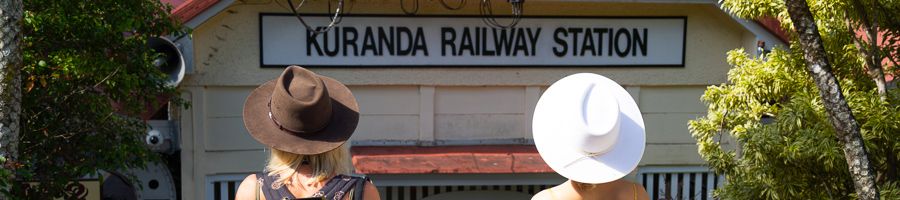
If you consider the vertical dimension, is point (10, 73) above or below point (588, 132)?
above

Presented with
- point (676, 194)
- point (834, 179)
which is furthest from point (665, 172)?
point (834, 179)

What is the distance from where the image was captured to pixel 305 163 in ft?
9.20

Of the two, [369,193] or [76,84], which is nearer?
[369,193]

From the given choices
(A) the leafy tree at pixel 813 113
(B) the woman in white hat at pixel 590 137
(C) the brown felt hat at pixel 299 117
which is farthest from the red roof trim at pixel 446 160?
(B) the woman in white hat at pixel 590 137

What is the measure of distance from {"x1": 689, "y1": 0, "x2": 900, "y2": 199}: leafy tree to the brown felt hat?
93.1 inches

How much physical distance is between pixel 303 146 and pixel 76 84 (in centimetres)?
280

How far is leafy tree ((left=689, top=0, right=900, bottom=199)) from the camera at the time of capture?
4.11 meters

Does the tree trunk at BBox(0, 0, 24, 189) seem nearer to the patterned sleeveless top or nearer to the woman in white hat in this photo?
the patterned sleeveless top

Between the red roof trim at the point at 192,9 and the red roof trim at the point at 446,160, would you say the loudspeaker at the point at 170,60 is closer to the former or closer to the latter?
the red roof trim at the point at 192,9

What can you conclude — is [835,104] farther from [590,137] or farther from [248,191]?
[248,191]

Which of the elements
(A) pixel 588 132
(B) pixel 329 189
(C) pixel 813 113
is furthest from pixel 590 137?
(C) pixel 813 113

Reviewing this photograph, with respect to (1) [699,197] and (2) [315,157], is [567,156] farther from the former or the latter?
(1) [699,197]

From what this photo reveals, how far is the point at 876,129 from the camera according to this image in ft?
13.1

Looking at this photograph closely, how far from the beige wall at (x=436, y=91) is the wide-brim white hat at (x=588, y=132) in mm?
4253
